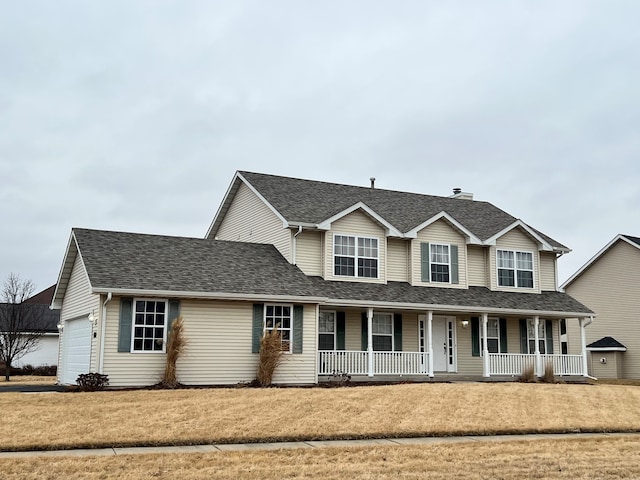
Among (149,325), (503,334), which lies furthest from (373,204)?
(149,325)

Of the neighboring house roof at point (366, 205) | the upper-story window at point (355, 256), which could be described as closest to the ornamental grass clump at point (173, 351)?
the neighboring house roof at point (366, 205)

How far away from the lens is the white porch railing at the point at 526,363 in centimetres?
2552

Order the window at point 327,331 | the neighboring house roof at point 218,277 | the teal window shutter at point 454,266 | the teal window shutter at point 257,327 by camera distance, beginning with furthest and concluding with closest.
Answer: the teal window shutter at point 454,266
the window at point 327,331
the teal window shutter at point 257,327
the neighboring house roof at point 218,277

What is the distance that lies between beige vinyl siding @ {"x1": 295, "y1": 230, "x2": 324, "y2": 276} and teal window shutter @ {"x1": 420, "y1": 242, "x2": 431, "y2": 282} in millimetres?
4073

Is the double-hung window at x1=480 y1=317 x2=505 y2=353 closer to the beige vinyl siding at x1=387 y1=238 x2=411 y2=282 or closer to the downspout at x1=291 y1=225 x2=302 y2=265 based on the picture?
the beige vinyl siding at x1=387 y1=238 x2=411 y2=282

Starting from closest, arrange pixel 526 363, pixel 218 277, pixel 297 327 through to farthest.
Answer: pixel 218 277
pixel 297 327
pixel 526 363

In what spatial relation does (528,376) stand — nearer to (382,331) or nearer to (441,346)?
(441,346)

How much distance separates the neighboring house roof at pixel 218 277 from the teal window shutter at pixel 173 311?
0.47m

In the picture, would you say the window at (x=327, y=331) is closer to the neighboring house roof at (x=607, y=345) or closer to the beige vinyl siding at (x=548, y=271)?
the beige vinyl siding at (x=548, y=271)

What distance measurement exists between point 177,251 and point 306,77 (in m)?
7.08

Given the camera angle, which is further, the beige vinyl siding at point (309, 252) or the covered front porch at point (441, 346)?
the beige vinyl siding at point (309, 252)

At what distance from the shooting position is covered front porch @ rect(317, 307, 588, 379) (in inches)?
921

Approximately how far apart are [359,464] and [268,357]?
10036 millimetres

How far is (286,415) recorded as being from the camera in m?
14.7
